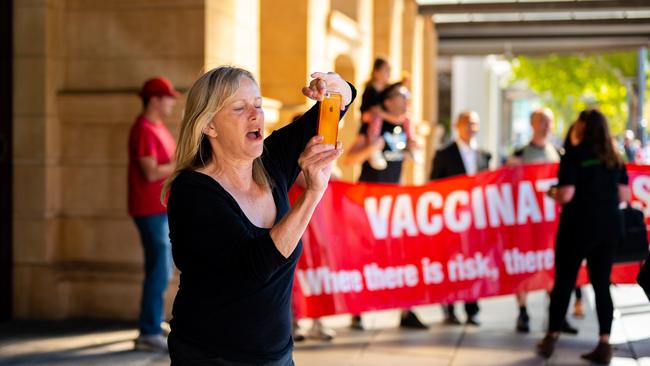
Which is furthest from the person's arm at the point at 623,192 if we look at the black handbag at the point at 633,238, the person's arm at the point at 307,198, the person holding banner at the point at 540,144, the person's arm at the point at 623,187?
the person's arm at the point at 307,198

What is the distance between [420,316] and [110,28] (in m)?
3.86

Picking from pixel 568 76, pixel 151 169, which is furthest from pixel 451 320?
pixel 568 76

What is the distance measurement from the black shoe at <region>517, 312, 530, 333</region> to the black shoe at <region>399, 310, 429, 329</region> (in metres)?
0.79

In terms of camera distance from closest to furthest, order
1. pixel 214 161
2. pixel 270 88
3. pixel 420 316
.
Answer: pixel 214 161
pixel 420 316
pixel 270 88

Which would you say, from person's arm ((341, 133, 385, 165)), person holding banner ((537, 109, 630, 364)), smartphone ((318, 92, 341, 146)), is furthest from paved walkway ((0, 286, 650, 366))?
smartphone ((318, 92, 341, 146))

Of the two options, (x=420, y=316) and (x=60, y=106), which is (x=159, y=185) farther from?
(x=420, y=316)

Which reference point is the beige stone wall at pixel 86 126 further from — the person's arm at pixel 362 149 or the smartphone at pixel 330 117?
the smartphone at pixel 330 117

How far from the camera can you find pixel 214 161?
3.40 meters

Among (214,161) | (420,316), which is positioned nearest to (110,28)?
(420,316)

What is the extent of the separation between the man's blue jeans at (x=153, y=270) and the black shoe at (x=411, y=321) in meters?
2.30

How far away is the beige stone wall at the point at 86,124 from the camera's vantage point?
8633mm

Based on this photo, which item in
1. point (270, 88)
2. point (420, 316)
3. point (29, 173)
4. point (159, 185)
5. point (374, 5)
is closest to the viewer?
point (159, 185)

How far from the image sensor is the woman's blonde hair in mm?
3285

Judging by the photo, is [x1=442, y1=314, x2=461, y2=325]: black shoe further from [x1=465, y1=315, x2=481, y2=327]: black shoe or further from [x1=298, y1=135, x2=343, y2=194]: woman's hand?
[x1=298, y1=135, x2=343, y2=194]: woman's hand
